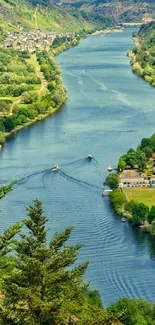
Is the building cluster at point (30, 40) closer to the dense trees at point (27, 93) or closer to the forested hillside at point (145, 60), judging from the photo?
the dense trees at point (27, 93)

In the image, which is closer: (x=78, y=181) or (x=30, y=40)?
(x=78, y=181)

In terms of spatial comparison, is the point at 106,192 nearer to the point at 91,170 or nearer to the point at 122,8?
the point at 91,170

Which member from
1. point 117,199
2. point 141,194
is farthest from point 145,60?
point 117,199

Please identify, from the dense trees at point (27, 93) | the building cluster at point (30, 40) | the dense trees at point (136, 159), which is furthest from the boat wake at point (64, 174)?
the building cluster at point (30, 40)

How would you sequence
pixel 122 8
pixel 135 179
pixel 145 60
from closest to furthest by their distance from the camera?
pixel 135 179 → pixel 145 60 → pixel 122 8

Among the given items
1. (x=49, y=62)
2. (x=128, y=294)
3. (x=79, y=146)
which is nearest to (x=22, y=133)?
(x=79, y=146)

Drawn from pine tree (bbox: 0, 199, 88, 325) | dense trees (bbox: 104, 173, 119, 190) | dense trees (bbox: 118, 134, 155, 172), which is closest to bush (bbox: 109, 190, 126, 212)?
dense trees (bbox: 104, 173, 119, 190)
